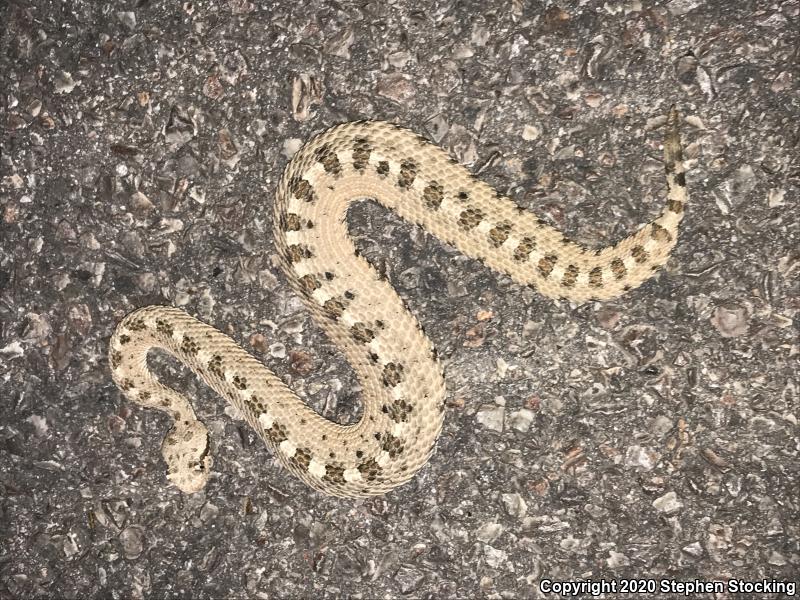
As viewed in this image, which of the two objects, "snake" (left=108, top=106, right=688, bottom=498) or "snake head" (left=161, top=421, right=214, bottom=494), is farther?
"snake head" (left=161, top=421, right=214, bottom=494)

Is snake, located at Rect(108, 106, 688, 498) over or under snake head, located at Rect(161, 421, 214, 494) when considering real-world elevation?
over

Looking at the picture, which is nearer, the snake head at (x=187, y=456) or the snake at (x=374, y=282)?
the snake at (x=374, y=282)

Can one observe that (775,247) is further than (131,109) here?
No

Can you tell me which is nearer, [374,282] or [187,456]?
[374,282]

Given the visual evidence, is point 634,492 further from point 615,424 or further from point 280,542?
point 280,542

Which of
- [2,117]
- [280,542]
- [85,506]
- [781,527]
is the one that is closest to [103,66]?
[2,117]

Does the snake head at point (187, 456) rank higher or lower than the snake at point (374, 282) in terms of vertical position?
lower
